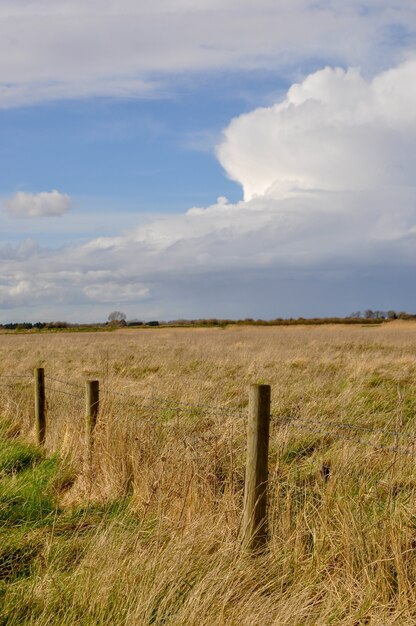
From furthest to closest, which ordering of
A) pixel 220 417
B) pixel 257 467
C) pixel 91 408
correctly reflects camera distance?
1. pixel 220 417
2. pixel 91 408
3. pixel 257 467

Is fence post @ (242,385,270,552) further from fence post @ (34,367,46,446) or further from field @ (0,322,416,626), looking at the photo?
fence post @ (34,367,46,446)

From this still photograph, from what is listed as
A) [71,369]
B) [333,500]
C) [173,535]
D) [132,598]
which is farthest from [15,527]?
[71,369]

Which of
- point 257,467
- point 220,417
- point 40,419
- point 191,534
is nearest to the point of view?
point 191,534

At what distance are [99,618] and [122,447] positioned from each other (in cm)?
285

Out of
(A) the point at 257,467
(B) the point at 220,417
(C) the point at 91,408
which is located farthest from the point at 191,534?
(B) the point at 220,417

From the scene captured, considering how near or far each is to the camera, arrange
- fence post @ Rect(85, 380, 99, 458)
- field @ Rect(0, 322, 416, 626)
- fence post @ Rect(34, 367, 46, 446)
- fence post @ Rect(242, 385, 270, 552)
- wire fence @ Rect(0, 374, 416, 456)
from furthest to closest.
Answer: fence post @ Rect(34, 367, 46, 446), fence post @ Rect(85, 380, 99, 458), wire fence @ Rect(0, 374, 416, 456), fence post @ Rect(242, 385, 270, 552), field @ Rect(0, 322, 416, 626)

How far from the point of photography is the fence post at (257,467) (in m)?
4.57

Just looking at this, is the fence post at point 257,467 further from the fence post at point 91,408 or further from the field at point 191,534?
the fence post at point 91,408

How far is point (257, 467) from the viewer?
15.0 ft

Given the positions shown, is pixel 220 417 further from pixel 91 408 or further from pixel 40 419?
pixel 40 419

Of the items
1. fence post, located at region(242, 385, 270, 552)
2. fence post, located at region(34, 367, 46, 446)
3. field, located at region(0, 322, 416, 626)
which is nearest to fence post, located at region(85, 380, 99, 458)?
field, located at region(0, 322, 416, 626)

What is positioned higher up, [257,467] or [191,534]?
[257,467]

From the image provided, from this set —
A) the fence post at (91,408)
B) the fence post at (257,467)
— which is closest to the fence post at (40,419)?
the fence post at (91,408)

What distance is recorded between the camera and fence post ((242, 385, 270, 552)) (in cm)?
457
